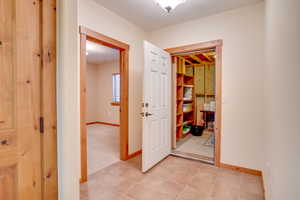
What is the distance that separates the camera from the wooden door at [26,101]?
855 millimetres

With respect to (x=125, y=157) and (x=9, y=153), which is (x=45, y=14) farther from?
(x=125, y=157)

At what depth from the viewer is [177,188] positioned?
196 cm

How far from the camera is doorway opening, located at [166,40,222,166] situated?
2588mm

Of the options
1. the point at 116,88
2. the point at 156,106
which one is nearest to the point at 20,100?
the point at 156,106

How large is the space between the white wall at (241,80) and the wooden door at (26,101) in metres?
2.43

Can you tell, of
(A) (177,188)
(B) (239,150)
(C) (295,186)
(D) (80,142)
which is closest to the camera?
(C) (295,186)

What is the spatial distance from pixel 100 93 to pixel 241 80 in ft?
18.5

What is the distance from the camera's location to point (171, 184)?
204cm

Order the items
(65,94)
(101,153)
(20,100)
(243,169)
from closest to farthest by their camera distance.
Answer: (20,100) → (65,94) → (243,169) → (101,153)

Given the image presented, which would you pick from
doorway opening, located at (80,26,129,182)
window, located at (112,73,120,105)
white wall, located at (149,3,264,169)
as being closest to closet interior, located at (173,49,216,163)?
white wall, located at (149,3,264,169)

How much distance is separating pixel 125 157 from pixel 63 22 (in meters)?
2.37

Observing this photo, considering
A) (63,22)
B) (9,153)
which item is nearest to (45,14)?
(63,22)

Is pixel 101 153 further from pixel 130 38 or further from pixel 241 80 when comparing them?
pixel 241 80

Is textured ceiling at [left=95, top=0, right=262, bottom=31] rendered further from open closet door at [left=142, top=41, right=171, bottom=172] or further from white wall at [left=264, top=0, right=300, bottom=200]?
white wall at [left=264, top=0, right=300, bottom=200]
